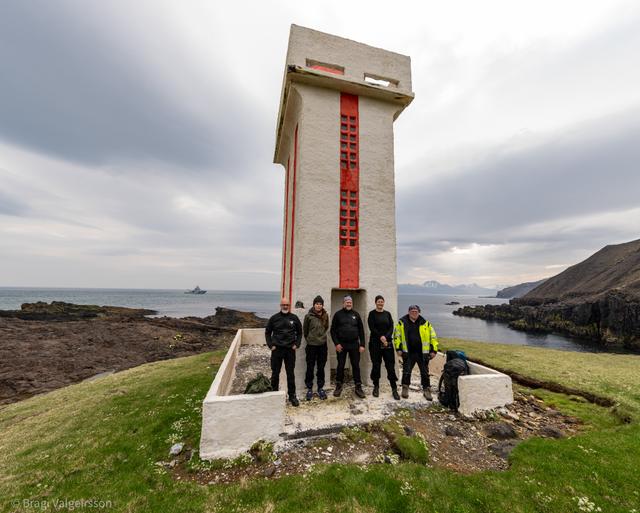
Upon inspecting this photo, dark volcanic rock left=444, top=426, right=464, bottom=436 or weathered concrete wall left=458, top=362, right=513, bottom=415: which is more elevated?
weathered concrete wall left=458, top=362, right=513, bottom=415

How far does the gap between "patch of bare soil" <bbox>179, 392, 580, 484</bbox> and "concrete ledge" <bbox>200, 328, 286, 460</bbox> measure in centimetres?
26

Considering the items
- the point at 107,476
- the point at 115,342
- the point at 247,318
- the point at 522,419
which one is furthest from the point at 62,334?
the point at 522,419

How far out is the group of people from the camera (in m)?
6.70

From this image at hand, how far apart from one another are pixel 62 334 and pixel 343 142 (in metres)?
34.7

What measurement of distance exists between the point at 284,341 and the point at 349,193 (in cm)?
469

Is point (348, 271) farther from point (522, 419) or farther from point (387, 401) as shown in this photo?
point (522, 419)

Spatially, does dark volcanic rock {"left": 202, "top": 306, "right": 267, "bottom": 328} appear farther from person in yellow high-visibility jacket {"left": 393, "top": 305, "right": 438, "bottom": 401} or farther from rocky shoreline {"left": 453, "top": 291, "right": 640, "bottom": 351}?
rocky shoreline {"left": 453, "top": 291, "right": 640, "bottom": 351}

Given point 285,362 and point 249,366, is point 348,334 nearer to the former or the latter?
point 285,362

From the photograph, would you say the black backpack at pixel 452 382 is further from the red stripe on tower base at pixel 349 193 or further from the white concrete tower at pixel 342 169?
the red stripe on tower base at pixel 349 193

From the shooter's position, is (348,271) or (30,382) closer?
(348,271)

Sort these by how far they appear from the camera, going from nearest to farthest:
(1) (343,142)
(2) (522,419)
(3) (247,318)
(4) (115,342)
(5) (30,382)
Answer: (2) (522,419)
(1) (343,142)
(5) (30,382)
(4) (115,342)
(3) (247,318)

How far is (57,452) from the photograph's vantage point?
5898 millimetres

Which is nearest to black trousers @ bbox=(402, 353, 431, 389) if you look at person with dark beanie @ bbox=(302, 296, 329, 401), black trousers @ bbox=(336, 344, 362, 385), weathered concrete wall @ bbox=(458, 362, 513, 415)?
weathered concrete wall @ bbox=(458, 362, 513, 415)

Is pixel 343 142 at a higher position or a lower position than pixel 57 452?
higher
